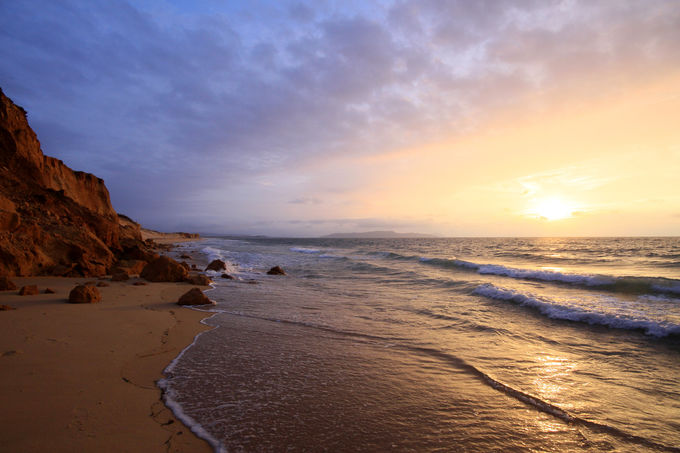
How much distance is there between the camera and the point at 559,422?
119 inches

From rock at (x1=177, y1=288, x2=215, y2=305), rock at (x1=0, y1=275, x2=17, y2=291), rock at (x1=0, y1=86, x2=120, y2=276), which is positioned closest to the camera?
rock at (x1=0, y1=275, x2=17, y2=291)

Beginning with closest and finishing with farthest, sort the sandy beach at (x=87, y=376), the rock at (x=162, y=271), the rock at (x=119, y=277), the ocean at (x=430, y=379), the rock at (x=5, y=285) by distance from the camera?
1. the sandy beach at (x=87, y=376)
2. the ocean at (x=430, y=379)
3. the rock at (x=5, y=285)
4. the rock at (x=119, y=277)
5. the rock at (x=162, y=271)

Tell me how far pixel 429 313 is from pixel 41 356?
7.15 m

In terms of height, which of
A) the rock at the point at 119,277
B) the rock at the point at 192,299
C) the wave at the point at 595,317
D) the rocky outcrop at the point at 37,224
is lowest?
the wave at the point at 595,317

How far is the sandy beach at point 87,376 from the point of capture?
2352mm

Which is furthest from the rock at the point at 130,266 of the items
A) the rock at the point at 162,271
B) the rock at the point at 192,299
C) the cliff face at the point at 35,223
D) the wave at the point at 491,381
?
the wave at the point at 491,381

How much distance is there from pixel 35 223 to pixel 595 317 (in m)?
14.9

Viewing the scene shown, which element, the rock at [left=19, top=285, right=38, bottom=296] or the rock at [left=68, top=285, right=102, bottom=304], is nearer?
the rock at [left=68, top=285, right=102, bottom=304]

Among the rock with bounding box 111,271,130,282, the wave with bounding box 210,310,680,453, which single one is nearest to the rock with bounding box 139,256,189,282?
the rock with bounding box 111,271,130,282

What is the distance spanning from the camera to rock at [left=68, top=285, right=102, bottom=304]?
21.1ft

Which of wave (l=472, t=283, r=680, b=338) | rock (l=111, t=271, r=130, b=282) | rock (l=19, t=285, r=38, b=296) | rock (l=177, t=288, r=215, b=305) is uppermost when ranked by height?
rock (l=19, t=285, r=38, b=296)

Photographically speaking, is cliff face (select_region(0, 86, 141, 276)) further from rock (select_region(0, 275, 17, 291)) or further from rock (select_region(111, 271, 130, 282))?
rock (select_region(0, 275, 17, 291))

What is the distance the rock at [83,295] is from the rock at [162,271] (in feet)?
13.1

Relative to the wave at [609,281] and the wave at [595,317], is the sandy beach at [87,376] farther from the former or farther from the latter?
the wave at [609,281]
